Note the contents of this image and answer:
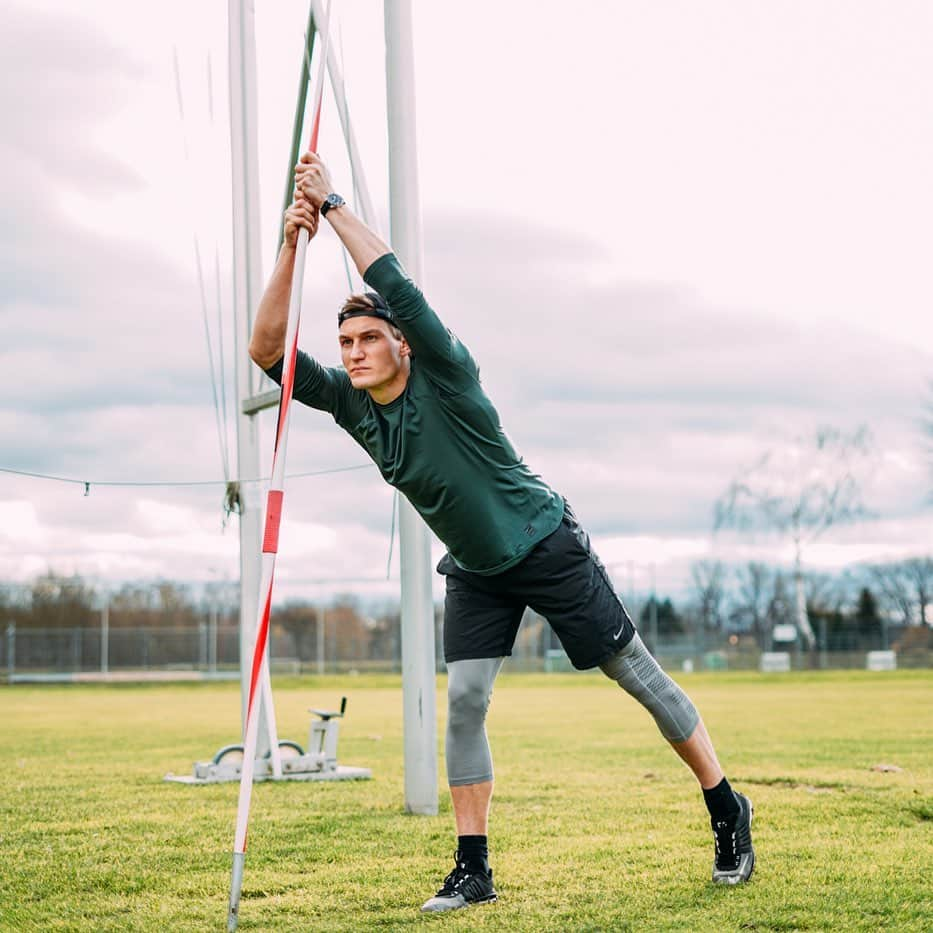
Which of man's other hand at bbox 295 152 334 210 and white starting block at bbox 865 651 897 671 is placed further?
white starting block at bbox 865 651 897 671

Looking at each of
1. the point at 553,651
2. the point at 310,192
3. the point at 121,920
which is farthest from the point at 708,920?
the point at 553,651

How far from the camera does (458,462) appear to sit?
3.61m

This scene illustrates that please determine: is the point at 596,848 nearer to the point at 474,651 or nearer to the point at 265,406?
the point at 474,651

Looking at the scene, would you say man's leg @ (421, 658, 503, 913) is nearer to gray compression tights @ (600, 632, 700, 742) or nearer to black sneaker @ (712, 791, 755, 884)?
gray compression tights @ (600, 632, 700, 742)

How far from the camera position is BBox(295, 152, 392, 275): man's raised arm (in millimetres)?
3441

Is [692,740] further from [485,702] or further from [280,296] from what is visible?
[280,296]

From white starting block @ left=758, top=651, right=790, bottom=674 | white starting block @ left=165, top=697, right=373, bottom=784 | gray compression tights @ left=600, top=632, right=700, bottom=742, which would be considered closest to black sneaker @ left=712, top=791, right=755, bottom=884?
gray compression tights @ left=600, top=632, right=700, bottom=742

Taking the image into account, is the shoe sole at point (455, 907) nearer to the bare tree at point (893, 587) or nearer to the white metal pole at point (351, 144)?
the white metal pole at point (351, 144)

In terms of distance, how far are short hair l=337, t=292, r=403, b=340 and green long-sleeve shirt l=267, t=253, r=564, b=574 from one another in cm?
12

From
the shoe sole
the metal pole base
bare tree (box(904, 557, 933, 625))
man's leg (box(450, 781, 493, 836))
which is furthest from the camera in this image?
bare tree (box(904, 557, 933, 625))

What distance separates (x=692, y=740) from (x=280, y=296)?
188cm

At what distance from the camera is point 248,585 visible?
7371 mm

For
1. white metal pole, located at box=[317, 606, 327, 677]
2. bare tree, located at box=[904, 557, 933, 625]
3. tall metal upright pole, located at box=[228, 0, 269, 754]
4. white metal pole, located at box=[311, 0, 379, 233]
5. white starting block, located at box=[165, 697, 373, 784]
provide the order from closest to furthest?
white metal pole, located at box=[311, 0, 379, 233]
white starting block, located at box=[165, 697, 373, 784]
tall metal upright pole, located at box=[228, 0, 269, 754]
white metal pole, located at box=[317, 606, 327, 677]
bare tree, located at box=[904, 557, 933, 625]

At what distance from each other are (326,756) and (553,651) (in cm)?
3365
